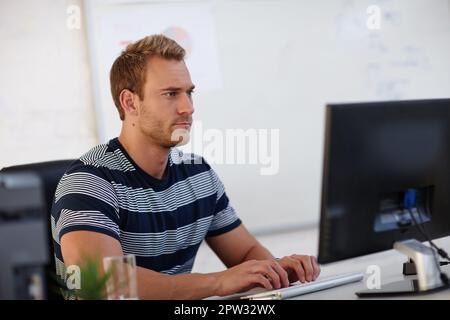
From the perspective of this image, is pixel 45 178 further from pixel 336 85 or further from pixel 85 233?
A: pixel 336 85

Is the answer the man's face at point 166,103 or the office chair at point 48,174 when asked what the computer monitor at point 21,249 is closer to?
the office chair at point 48,174

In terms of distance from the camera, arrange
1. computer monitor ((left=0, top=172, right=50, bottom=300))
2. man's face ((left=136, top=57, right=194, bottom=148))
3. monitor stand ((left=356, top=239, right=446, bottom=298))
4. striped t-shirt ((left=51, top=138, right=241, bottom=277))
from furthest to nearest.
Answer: man's face ((left=136, top=57, right=194, bottom=148)), striped t-shirt ((left=51, top=138, right=241, bottom=277)), monitor stand ((left=356, top=239, right=446, bottom=298)), computer monitor ((left=0, top=172, right=50, bottom=300))

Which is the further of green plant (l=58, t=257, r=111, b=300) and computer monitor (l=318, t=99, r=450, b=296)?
computer monitor (l=318, t=99, r=450, b=296)

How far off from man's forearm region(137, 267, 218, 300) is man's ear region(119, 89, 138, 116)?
0.54 m

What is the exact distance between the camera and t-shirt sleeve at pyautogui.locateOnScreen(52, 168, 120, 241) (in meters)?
1.41

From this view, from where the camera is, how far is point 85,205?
4.74ft

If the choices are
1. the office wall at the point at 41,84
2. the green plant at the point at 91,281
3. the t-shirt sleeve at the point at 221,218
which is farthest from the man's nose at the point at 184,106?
the office wall at the point at 41,84

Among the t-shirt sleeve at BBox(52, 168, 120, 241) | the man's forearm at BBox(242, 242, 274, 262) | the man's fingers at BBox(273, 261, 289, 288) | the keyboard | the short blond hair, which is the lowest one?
the man's forearm at BBox(242, 242, 274, 262)

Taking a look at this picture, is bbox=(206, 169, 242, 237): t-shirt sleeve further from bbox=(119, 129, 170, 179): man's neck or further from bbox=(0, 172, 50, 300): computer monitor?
bbox=(0, 172, 50, 300): computer monitor

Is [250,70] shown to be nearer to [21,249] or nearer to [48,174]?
[48,174]

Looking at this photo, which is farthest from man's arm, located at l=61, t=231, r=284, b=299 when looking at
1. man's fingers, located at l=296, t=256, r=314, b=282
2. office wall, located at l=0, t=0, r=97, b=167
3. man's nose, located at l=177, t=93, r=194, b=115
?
office wall, located at l=0, t=0, r=97, b=167

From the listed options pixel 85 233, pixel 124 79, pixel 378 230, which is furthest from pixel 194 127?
pixel 378 230

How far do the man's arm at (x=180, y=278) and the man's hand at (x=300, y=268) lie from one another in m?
0.09
